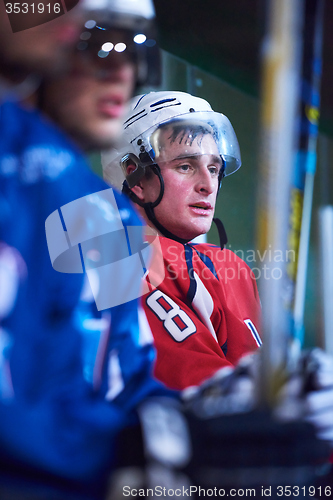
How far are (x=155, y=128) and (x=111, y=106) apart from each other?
631mm

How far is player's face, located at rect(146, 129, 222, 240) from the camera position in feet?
4.74

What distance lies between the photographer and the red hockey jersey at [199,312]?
118 cm

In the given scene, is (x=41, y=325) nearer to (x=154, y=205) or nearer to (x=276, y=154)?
(x=276, y=154)

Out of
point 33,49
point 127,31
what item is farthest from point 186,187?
point 33,49

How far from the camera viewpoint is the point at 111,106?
84 cm

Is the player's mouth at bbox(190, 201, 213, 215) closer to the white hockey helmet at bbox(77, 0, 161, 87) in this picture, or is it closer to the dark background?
the white hockey helmet at bbox(77, 0, 161, 87)

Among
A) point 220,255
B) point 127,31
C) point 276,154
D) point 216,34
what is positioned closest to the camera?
point 276,154

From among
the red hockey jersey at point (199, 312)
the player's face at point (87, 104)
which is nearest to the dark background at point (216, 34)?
the red hockey jersey at point (199, 312)

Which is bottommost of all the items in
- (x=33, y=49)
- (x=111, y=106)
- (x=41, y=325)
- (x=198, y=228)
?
(x=198, y=228)

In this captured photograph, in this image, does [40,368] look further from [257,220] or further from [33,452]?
[257,220]

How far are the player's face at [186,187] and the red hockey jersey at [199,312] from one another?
7 cm

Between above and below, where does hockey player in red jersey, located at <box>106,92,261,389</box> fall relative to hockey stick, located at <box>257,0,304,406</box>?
below

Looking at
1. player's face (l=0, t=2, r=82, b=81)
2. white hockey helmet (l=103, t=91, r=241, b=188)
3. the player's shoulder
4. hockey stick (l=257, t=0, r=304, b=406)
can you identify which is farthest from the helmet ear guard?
hockey stick (l=257, t=0, r=304, b=406)

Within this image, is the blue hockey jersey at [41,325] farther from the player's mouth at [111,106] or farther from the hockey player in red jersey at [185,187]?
the hockey player in red jersey at [185,187]
